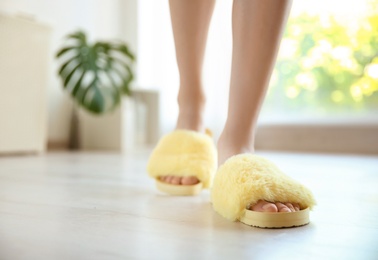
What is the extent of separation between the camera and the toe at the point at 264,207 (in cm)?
67

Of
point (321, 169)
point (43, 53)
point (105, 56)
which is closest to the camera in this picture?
point (321, 169)

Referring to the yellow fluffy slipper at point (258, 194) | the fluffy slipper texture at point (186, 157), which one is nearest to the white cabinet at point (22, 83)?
the fluffy slipper texture at point (186, 157)

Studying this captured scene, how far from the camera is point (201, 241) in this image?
57 cm

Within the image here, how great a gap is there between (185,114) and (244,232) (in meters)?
0.47

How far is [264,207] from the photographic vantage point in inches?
26.7

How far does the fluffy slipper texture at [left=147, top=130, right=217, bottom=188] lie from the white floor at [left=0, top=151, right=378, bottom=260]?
0.19ft

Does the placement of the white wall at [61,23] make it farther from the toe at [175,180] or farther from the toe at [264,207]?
the toe at [264,207]

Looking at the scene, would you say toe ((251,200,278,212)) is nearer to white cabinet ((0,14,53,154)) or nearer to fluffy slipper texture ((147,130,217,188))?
fluffy slipper texture ((147,130,217,188))

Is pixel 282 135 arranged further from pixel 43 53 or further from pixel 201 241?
pixel 201 241

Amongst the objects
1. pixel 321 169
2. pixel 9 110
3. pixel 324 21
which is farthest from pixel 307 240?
pixel 324 21

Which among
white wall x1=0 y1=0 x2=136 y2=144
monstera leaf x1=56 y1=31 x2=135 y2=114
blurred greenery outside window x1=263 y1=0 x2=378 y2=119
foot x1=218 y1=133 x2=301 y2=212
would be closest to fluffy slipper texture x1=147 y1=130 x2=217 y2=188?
foot x1=218 y1=133 x2=301 y2=212

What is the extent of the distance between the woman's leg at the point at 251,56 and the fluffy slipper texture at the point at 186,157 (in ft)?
0.52

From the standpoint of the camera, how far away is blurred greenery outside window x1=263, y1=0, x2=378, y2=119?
2650 millimetres

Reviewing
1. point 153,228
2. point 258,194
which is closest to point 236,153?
Answer: point 258,194
